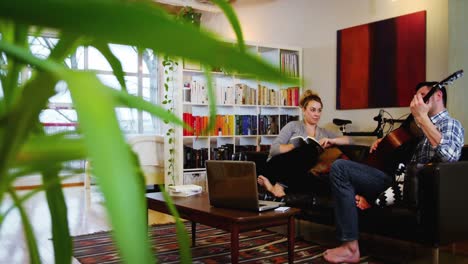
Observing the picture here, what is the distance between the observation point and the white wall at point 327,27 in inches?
165

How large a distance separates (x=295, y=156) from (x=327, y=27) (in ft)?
7.12

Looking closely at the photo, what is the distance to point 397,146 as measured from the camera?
3.18 meters

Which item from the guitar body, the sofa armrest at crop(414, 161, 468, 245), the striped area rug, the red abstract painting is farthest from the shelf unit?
the sofa armrest at crop(414, 161, 468, 245)

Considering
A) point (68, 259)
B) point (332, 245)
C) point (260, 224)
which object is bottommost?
point (332, 245)

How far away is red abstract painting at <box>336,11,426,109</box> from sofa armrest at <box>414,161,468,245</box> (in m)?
1.79

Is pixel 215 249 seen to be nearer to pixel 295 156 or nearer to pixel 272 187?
pixel 272 187

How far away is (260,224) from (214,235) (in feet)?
4.04

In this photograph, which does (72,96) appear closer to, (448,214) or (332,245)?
(448,214)

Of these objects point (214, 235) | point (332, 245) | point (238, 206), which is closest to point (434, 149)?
point (332, 245)

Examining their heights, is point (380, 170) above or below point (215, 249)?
above

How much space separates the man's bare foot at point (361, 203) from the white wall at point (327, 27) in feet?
5.46

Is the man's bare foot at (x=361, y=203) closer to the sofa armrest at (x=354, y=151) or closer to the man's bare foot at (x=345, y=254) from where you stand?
the man's bare foot at (x=345, y=254)

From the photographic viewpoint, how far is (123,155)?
17cm

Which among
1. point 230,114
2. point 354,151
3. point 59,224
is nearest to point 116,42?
point 59,224
